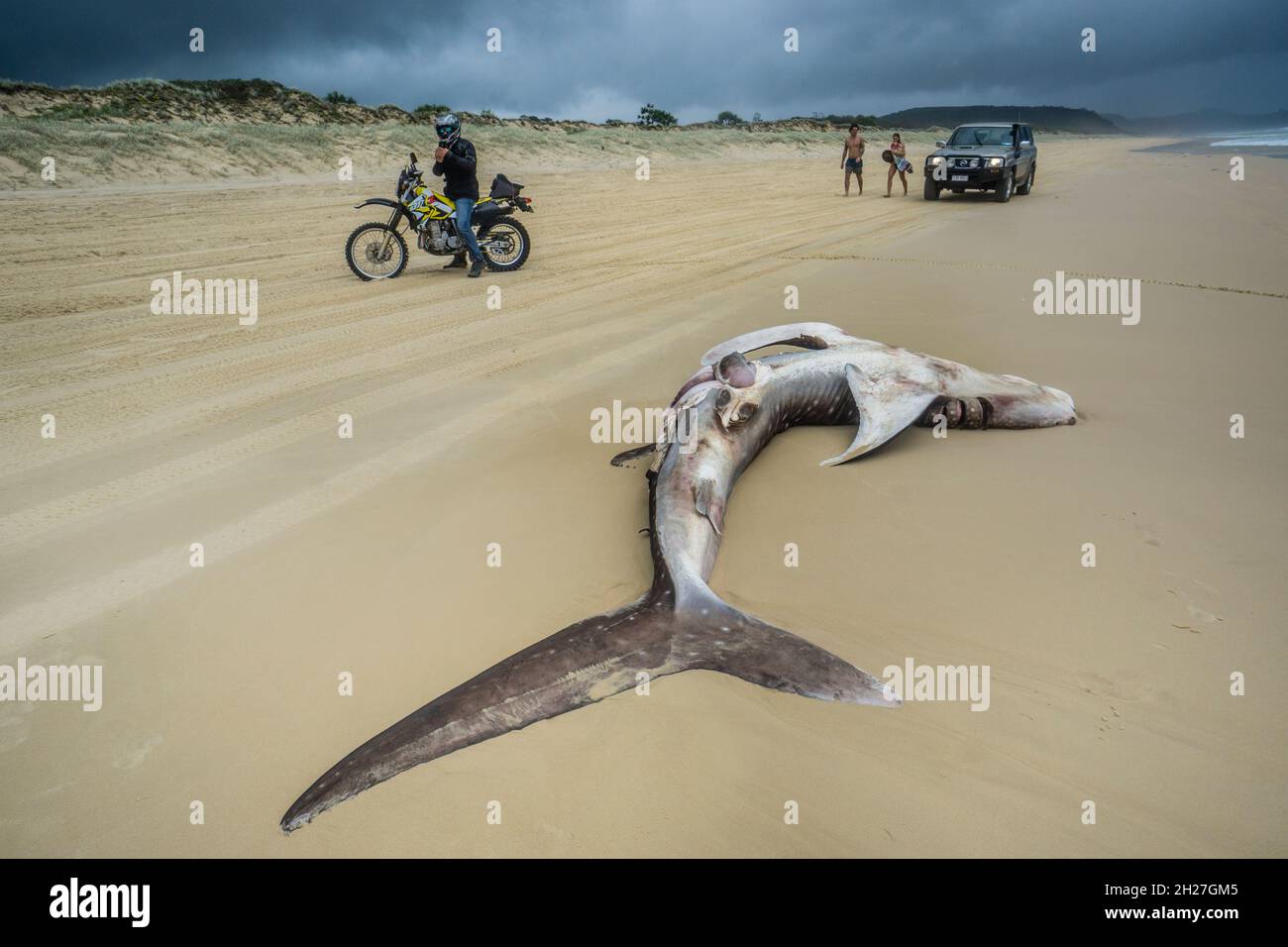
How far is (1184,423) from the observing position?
4496 millimetres

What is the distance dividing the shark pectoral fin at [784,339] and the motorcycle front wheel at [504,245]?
20.9 feet

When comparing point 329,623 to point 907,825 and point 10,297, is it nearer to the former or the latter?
point 907,825

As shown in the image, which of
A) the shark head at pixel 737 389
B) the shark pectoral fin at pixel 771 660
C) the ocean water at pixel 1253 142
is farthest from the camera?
the ocean water at pixel 1253 142

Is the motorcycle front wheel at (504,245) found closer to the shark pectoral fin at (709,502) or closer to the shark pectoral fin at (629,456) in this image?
the shark pectoral fin at (629,456)

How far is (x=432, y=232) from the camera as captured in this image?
32.0 ft

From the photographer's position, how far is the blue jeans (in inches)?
382

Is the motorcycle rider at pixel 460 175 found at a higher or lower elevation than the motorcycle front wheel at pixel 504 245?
higher

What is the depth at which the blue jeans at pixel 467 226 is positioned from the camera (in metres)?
9.70

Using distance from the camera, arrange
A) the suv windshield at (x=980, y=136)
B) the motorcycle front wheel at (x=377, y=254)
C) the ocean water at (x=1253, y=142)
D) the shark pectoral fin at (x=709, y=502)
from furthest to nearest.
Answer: the ocean water at (x=1253, y=142) < the suv windshield at (x=980, y=136) < the motorcycle front wheel at (x=377, y=254) < the shark pectoral fin at (x=709, y=502)

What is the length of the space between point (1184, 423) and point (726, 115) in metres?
80.6

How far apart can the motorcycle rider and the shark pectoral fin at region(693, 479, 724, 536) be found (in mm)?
7325

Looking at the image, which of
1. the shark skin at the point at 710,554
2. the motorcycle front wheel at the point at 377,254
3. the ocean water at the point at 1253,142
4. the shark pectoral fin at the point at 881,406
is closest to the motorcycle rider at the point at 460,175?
the motorcycle front wheel at the point at 377,254

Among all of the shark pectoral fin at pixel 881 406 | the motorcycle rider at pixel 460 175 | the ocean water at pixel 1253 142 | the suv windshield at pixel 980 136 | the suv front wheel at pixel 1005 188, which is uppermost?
the ocean water at pixel 1253 142

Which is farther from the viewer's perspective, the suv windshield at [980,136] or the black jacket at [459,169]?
the suv windshield at [980,136]
